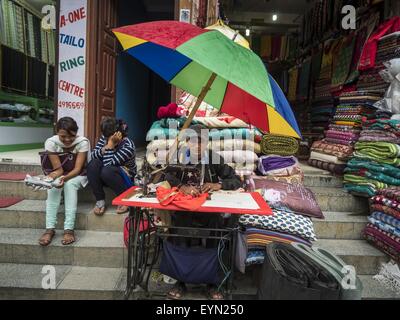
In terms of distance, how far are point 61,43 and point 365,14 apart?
13.0ft

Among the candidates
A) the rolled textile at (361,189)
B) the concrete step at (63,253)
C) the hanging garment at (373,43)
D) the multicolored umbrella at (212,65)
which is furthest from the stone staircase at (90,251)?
the hanging garment at (373,43)

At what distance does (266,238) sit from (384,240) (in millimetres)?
1167

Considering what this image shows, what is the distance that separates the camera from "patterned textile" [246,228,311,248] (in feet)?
8.58

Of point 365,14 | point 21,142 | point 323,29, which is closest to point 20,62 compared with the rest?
point 21,142

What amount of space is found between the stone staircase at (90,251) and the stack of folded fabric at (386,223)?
4.3 inches

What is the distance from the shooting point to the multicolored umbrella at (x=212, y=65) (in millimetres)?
1605

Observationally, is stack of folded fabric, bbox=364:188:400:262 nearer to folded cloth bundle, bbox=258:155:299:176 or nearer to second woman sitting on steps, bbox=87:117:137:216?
folded cloth bundle, bbox=258:155:299:176

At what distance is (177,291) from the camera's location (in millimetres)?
2412

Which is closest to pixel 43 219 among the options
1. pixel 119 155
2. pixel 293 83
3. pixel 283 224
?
pixel 119 155

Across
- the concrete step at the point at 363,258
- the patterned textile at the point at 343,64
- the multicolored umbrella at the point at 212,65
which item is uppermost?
the patterned textile at the point at 343,64

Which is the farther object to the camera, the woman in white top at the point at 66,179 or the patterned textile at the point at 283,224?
the woman in white top at the point at 66,179

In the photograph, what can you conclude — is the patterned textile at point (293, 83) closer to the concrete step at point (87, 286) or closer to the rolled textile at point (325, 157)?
the rolled textile at point (325, 157)

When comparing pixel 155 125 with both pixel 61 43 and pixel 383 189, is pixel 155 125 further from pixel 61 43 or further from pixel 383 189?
pixel 383 189

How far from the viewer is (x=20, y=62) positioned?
594 centimetres
